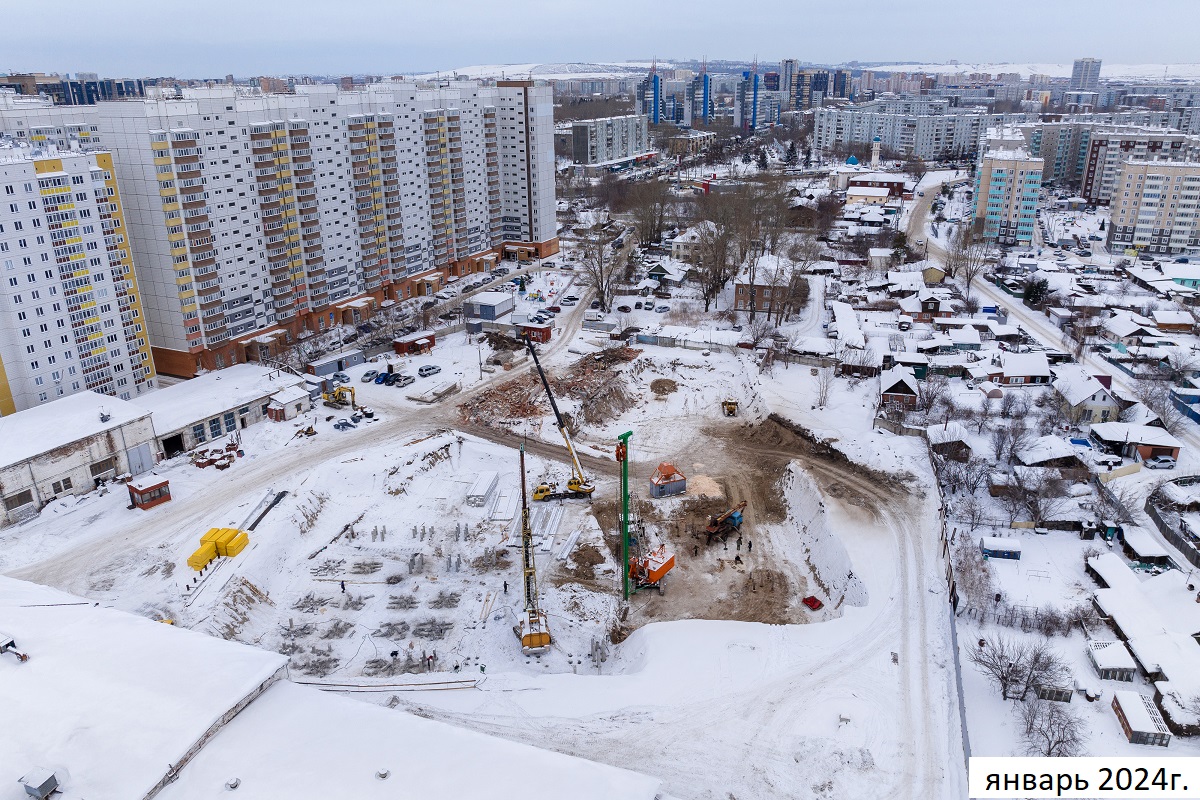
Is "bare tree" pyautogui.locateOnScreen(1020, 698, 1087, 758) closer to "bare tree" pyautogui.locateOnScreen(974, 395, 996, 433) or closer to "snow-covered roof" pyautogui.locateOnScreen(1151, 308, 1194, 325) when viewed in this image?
"bare tree" pyautogui.locateOnScreen(974, 395, 996, 433)

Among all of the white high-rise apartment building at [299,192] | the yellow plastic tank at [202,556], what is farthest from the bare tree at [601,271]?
the yellow plastic tank at [202,556]

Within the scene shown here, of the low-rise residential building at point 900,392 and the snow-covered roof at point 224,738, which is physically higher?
the snow-covered roof at point 224,738

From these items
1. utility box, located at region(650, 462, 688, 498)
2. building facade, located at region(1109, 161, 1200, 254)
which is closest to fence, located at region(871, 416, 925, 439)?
utility box, located at region(650, 462, 688, 498)

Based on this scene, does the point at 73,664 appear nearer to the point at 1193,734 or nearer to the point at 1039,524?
the point at 1193,734

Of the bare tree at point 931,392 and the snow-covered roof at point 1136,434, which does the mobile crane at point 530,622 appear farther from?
the snow-covered roof at point 1136,434

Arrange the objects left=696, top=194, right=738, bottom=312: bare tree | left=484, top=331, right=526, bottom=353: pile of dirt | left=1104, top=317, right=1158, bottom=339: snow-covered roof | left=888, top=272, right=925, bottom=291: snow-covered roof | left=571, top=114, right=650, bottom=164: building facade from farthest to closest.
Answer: left=571, top=114, right=650, bottom=164: building facade, left=888, top=272, right=925, bottom=291: snow-covered roof, left=696, top=194, right=738, bottom=312: bare tree, left=1104, top=317, right=1158, bottom=339: snow-covered roof, left=484, top=331, right=526, bottom=353: pile of dirt

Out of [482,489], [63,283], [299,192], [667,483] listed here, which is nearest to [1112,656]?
[667,483]

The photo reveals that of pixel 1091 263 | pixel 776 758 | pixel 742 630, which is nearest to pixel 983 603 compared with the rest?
pixel 742 630

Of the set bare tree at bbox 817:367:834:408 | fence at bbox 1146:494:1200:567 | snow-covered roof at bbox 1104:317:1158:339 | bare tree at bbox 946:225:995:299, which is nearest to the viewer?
fence at bbox 1146:494:1200:567
